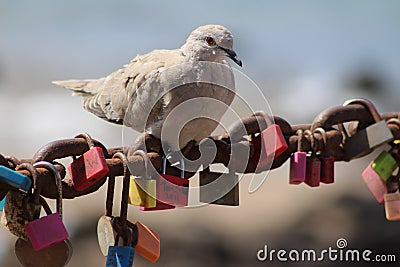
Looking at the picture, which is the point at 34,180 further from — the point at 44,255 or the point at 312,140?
the point at 312,140

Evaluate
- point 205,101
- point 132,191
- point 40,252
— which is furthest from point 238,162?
point 40,252

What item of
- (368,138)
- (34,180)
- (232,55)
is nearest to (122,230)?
(34,180)

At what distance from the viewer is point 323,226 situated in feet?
21.2

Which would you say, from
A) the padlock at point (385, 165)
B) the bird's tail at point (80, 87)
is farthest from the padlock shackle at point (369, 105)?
the bird's tail at point (80, 87)

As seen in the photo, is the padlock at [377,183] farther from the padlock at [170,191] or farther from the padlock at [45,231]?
the padlock at [45,231]

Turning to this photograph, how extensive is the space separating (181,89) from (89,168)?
90cm

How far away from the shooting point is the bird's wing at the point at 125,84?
2.66m

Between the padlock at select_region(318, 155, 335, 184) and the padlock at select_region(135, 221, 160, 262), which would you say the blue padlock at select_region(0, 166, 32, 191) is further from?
the padlock at select_region(318, 155, 335, 184)

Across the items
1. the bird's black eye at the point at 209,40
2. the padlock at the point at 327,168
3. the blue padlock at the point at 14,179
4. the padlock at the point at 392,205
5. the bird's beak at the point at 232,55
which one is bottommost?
the padlock at the point at 392,205

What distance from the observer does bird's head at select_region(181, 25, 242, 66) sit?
105 inches

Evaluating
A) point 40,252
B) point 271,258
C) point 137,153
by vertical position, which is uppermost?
point 137,153

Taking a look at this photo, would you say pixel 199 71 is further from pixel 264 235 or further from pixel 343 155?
pixel 264 235

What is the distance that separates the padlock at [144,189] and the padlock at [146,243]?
9 centimetres

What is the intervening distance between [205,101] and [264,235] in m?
4.39
